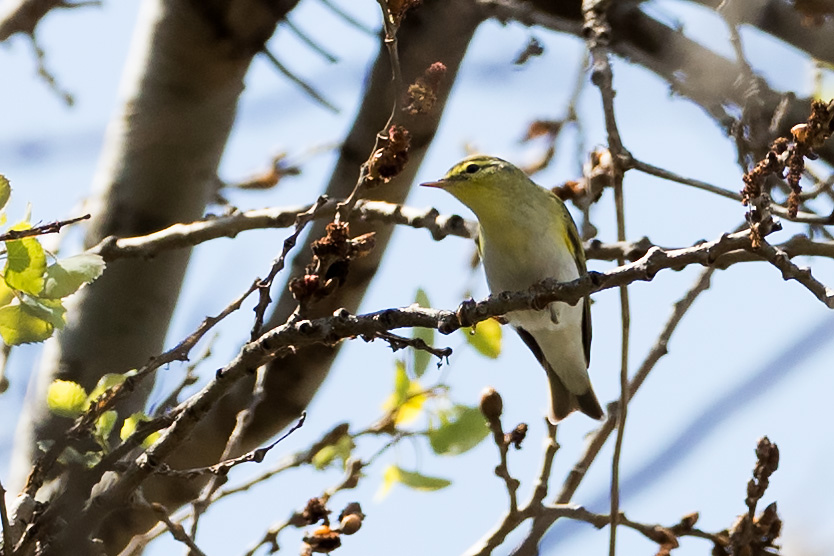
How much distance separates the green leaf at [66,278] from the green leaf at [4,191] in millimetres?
149

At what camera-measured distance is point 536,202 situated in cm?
375

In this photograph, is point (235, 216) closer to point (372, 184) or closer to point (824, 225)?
point (372, 184)

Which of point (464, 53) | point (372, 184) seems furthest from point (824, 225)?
point (464, 53)

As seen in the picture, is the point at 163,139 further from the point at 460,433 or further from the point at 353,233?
the point at 460,433

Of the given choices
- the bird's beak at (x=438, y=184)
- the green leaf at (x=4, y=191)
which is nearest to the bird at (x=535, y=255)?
the bird's beak at (x=438, y=184)

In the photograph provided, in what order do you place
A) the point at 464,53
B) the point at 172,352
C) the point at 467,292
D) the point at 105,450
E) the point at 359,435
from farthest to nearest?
the point at 467,292 → the point at 464,53 → the point at 359,435 → the point at 105,450 → the point at 172,352

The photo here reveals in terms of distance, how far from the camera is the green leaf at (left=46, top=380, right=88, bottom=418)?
83.9 inches

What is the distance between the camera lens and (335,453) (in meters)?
2.91

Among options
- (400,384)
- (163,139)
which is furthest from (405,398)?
(163,139)

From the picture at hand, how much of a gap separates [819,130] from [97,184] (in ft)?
8.41

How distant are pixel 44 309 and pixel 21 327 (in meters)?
0.06

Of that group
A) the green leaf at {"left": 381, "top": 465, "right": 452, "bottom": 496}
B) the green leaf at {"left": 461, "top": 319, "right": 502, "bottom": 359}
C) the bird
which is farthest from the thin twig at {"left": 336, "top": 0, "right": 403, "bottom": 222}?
the bird

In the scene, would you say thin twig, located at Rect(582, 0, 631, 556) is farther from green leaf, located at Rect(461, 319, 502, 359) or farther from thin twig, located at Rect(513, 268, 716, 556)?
green leaf, located at Rect(461, 319, 502, 359)

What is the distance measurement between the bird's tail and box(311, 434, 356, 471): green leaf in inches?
53.3
